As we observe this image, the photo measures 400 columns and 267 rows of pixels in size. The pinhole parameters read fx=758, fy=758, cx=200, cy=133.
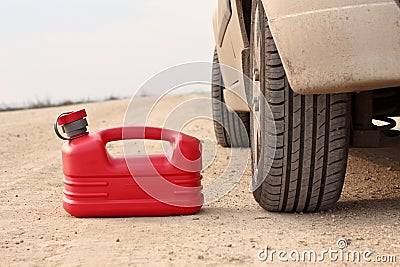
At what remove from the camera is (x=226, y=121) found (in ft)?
20.0

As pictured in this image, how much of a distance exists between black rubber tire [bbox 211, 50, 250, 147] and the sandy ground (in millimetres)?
1829

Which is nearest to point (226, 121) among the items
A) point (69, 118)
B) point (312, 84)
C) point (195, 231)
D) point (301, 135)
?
point (69, 118)

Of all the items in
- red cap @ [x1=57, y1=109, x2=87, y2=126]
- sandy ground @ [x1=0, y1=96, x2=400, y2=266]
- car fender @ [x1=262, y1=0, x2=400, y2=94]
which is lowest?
sandy ground @ [x1=0, y1=96, x2=400, y2=266]

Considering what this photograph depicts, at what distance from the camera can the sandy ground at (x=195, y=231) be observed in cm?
250

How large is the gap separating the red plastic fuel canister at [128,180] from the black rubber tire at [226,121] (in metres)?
2.76

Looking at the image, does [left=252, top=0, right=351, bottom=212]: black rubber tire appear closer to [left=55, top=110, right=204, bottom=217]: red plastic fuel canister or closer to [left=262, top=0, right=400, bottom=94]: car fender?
[left=262, top=0, right=400, bottom=94]: car fender

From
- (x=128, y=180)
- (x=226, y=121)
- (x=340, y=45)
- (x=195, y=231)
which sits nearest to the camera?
(x=340, y=45)

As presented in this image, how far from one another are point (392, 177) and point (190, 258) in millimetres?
2158

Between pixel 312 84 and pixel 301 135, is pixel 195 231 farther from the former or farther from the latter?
pixel 312 84

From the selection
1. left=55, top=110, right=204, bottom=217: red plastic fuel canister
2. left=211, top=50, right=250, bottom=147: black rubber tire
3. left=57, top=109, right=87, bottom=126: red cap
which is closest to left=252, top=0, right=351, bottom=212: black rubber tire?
left=55, top=110, right=204, bottom=217: red plastic fuel canister

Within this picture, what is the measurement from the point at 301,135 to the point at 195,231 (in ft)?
1.80

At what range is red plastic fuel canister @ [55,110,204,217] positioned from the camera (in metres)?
3.10

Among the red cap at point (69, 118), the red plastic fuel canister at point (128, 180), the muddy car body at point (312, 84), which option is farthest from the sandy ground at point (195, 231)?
the red cap at point (69, 118)

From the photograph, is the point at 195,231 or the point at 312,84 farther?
the point at 195,231
